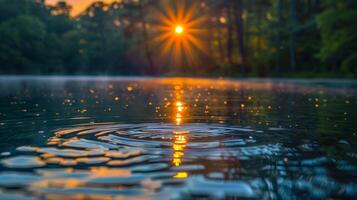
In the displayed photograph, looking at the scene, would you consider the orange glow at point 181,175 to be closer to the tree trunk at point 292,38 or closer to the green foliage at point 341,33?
the green foliage at point 341,33

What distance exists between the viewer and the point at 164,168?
751 centimetres

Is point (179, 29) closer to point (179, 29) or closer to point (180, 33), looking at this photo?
point (179, 29)

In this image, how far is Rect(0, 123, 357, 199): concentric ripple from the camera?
6270mm

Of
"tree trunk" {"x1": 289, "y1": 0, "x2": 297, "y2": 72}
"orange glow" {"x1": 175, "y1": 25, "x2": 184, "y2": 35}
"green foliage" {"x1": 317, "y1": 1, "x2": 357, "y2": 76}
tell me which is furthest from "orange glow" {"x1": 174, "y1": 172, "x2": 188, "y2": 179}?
"orange glow" {"x1": 175, "y1": 25, "x2": 184, "y2": 35}

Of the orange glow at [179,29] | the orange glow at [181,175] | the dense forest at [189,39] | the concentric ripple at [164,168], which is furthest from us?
the orange glow at [179,29]

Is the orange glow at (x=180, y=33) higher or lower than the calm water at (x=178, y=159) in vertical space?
higher

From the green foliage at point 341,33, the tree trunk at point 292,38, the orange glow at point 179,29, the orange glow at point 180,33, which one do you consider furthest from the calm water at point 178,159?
the orange glow at point 179,29

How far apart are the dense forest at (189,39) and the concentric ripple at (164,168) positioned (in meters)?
44.6

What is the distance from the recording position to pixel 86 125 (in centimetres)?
1297

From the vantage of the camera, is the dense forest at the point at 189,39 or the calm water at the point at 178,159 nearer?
the calm water at the point at 178,159

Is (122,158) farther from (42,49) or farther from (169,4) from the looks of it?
(42,49)

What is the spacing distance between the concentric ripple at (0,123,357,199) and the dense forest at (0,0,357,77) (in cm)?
4456

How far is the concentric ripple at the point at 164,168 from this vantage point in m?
6.27

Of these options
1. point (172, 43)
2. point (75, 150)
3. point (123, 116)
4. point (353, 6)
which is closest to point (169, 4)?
point (172, 43)
